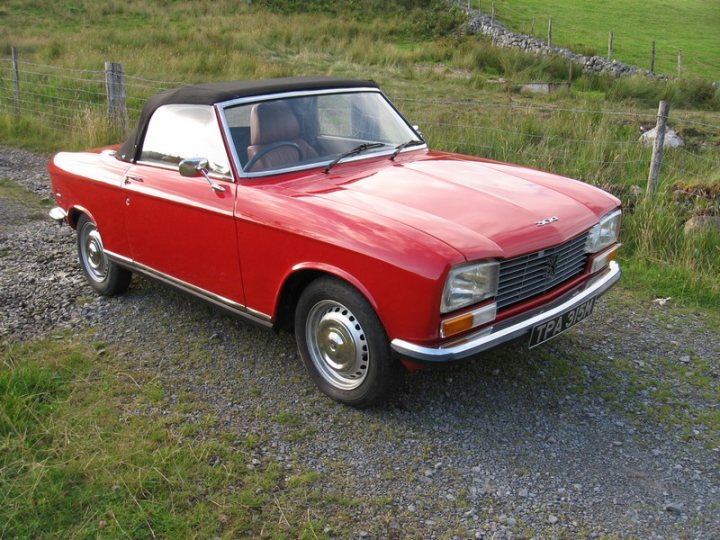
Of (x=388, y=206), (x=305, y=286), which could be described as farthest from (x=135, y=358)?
(x=388, y=206)

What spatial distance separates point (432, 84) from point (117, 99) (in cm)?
908

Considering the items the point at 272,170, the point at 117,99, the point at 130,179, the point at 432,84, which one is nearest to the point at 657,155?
the point at 272,170

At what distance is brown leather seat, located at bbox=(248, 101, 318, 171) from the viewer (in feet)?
13.9

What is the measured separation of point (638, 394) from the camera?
13.3 feet

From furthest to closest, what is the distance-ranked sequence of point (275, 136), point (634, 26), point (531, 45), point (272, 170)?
point (634, 26)
point (531, 45)
point (275, 136)
point (272, 170)

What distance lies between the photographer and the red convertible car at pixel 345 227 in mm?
3338

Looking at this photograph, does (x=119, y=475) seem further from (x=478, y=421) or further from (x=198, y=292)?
(x=478, y=421)

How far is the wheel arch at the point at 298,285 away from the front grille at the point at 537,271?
2.16 ft

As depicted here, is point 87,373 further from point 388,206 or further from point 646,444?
point 646,444

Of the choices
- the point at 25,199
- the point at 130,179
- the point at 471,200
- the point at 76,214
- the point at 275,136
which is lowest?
the point at 25,199

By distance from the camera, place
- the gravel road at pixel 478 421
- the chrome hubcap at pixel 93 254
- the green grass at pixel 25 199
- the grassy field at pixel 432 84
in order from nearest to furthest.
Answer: the gravel road at pixel 478 421 < the chrome hubcap at pixel 93 254 < the grassy field at pixel 432 84 < the green grass at pixel 25 199

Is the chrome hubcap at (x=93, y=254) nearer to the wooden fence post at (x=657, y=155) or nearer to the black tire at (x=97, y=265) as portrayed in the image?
the black tire at (x=97, y=265)

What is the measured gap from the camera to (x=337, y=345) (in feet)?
12.3

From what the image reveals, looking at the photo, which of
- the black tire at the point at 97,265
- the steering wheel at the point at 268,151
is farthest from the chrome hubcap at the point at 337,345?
the black tire at the point at 97,265
